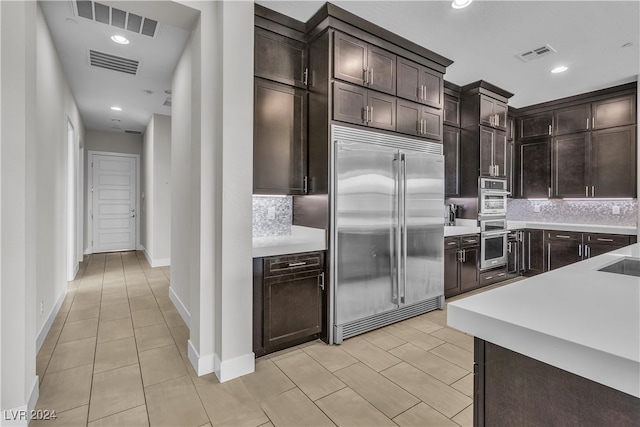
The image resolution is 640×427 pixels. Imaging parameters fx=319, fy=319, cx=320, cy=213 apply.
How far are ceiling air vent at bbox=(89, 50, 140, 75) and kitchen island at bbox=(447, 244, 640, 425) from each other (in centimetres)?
430

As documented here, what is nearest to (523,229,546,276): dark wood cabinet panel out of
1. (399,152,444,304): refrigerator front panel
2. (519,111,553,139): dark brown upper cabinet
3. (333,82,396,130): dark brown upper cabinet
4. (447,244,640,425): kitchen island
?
(519,111,553,139): dark brown upper cabinet

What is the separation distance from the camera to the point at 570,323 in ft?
2.69

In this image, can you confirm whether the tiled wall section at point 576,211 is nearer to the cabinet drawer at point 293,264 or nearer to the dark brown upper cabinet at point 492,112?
the dark brown upper cabinet at point 492,112

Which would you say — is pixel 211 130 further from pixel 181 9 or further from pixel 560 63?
pixel 560 63

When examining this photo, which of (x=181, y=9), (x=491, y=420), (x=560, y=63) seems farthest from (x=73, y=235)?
(x=560, y=63)

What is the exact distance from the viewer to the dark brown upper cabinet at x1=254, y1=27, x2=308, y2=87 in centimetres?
270

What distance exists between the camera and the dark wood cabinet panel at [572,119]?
484 centimetres

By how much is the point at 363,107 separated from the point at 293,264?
1.60 m

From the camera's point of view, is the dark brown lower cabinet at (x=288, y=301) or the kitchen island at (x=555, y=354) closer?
the kitchen island at (x=555, y=354)

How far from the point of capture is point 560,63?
3748 millimetres

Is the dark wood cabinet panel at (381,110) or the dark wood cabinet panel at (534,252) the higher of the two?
the dark wood cabinet panel at (381,110)

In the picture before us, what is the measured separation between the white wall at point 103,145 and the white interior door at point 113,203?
13 cm

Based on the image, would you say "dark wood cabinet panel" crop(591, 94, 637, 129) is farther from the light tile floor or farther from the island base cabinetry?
the island base cabinetry

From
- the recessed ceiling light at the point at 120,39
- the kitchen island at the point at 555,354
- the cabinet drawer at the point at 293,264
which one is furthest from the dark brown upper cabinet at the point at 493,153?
the recessed ceiling light at the point at 120,39
